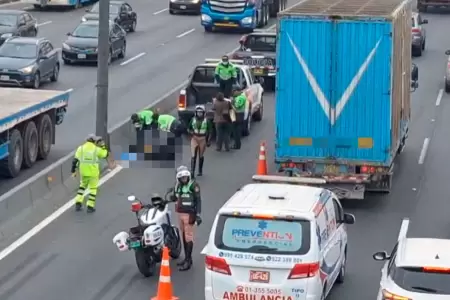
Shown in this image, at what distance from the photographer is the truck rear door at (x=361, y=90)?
2188cm

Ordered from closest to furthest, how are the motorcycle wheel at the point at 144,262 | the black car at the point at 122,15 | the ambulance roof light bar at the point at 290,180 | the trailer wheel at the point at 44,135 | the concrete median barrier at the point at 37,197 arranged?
1. the motorcycle wheel at the point at 144,262
2. the ambulance roof light bar at the point at 290,180
3. the concrete median barrier at the point at 37,197
4. the trailer wheel at the point at 44,135
5. the black car at the point at 122,15

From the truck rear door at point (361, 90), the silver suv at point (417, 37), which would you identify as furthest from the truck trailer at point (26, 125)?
the silver suv at point (417, 37)

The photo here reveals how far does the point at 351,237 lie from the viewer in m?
20.8

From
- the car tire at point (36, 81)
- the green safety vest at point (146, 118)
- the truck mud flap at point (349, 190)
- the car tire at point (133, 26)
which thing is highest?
Answer: the car tire at point (133, 26)

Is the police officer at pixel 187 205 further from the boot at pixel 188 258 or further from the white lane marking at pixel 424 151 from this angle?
the white lane marking at pixel 424 151

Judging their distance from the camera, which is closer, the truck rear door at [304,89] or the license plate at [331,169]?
the truck rear door at [304,89]

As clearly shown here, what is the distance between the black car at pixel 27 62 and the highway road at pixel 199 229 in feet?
26.5

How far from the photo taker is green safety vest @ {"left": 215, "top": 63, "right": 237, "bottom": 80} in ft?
100

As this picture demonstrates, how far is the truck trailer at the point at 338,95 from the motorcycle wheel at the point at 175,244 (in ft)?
14.4

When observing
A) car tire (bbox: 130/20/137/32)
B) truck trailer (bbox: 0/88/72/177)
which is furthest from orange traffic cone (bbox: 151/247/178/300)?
car tire (bbox: 130/20/137/32)

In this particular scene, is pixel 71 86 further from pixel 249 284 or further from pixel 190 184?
pixel 249 284

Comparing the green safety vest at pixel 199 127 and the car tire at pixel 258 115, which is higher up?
the green safety vest at pixel 199 127

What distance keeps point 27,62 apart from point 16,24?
316 inches

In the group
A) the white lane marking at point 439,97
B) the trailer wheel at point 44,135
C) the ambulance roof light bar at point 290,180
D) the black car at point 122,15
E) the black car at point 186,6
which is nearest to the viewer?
the ambulance roof light bar at point 290,180
